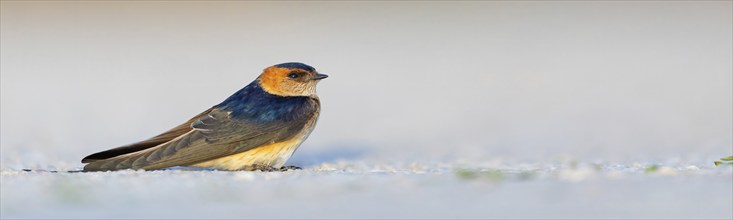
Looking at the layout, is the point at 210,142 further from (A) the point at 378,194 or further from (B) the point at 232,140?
(A) the point at 378,194

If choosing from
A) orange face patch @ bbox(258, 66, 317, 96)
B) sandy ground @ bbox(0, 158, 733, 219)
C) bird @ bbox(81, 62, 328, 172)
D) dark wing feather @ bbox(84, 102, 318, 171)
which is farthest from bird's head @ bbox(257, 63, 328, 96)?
sandy ground @ bbox(0, 158, 733, 219)

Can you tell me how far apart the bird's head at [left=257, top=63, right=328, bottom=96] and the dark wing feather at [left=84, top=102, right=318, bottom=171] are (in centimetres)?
41

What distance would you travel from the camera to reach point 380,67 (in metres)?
15.4

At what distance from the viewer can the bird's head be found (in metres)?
7.85

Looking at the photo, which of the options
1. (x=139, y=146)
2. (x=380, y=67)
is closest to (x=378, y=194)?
(x=139, y=146)

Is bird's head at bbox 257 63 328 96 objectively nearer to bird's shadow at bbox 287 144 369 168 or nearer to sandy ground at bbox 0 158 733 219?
bird's shadow at bbox 287 144 369 168

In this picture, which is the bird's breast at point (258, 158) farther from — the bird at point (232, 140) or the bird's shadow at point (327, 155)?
the bird's shadow at point (327, 155)

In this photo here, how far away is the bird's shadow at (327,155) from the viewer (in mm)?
8586

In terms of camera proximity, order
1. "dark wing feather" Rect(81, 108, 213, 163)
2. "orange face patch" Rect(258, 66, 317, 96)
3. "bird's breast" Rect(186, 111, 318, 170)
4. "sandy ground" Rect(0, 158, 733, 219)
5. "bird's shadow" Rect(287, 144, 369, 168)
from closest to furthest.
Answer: "sandy ground" Rect(0, 158, 733, 219)
"dark wing feather" Rect(81, 108, 213, 163)
"bird's breast" Rect(186, 111, 318, 170)
"orange face patch" Rect(258, 66, 317, 96)
"bird's shadow" Rect(287, 144, 369, 168)

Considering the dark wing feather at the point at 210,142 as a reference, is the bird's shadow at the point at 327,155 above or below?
above

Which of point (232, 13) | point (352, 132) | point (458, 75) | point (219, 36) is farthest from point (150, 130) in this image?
point (232, 13)

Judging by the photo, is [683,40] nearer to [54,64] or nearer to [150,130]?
[54,64]

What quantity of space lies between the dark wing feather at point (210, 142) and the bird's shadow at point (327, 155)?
820 millimetres

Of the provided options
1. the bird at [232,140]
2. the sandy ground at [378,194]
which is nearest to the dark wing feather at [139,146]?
the bird at [232,140]
